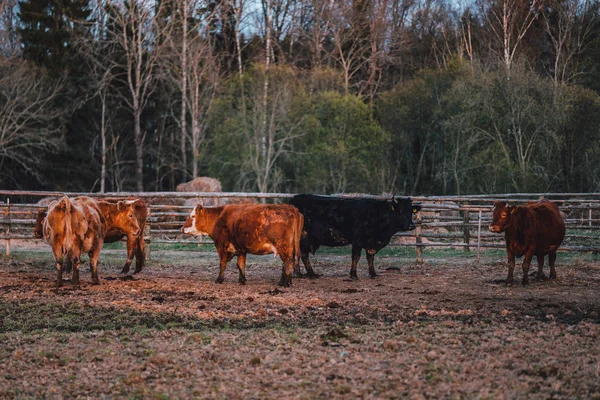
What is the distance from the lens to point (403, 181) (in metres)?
38.1

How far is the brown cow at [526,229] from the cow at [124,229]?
596cm

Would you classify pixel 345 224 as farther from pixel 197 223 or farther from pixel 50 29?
pixel 50 29

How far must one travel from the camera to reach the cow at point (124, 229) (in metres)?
13.6

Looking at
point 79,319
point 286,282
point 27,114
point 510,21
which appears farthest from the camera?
point 510,21

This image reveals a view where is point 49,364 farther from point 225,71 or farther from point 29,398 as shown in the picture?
point 225,71

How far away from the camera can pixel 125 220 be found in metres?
13.7

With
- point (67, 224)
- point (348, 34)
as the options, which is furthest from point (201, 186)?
point (67, 224)

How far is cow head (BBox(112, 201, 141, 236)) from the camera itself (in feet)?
44.9

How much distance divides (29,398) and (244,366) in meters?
1.70

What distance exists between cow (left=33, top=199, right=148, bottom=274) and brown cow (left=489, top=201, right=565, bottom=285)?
235 inches

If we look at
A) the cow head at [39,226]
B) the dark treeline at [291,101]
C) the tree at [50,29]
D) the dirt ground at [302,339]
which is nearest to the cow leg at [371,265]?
the dirt ground at [302,339]

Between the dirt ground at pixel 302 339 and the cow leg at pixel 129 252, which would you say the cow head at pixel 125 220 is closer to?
the cow leg at pixel 129 252

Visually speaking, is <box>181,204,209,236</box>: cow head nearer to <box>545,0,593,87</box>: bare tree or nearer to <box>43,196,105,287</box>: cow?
<box>43,196,105,287</box>: cow

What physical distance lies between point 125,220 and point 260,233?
296 centimetres
